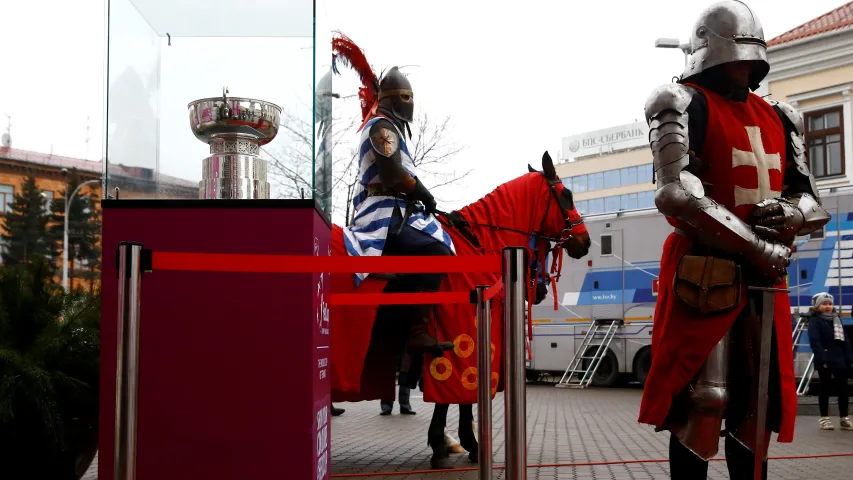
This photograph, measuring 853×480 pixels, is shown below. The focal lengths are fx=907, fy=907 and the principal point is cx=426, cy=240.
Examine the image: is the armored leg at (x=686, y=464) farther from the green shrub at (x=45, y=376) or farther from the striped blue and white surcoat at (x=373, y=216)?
the green shrub at (x=45, y=376)

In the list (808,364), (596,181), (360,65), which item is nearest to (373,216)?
(360,65)

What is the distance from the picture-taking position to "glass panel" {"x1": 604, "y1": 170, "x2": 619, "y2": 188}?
76562mm

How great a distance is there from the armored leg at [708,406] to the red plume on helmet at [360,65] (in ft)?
12.4

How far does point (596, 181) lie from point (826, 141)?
5205 cm

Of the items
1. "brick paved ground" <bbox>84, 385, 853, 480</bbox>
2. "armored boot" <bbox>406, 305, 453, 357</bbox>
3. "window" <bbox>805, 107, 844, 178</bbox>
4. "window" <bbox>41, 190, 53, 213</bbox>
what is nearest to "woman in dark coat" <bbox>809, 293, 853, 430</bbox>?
"brick paved ground" <bbox>84, 385, 853, 480</bbox>

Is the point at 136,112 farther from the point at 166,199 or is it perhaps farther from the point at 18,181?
the point at 18,181

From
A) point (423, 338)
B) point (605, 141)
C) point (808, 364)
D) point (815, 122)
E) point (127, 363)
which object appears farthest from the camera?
point (605, 141)

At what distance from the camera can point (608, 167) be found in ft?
253

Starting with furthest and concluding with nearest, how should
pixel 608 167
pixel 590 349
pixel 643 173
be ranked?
1. pixel 608 167
2. pixel 643 173
3. pixel 590 349

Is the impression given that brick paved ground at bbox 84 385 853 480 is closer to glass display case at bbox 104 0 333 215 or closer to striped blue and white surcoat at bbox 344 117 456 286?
striped blue and white surcoat at bbox 344 117 456 286

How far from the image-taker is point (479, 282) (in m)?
6.58

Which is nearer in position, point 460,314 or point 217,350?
point 217,350

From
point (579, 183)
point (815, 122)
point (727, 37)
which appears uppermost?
point (579, 183)

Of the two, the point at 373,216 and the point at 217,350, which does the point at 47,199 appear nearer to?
the point at 373,216
